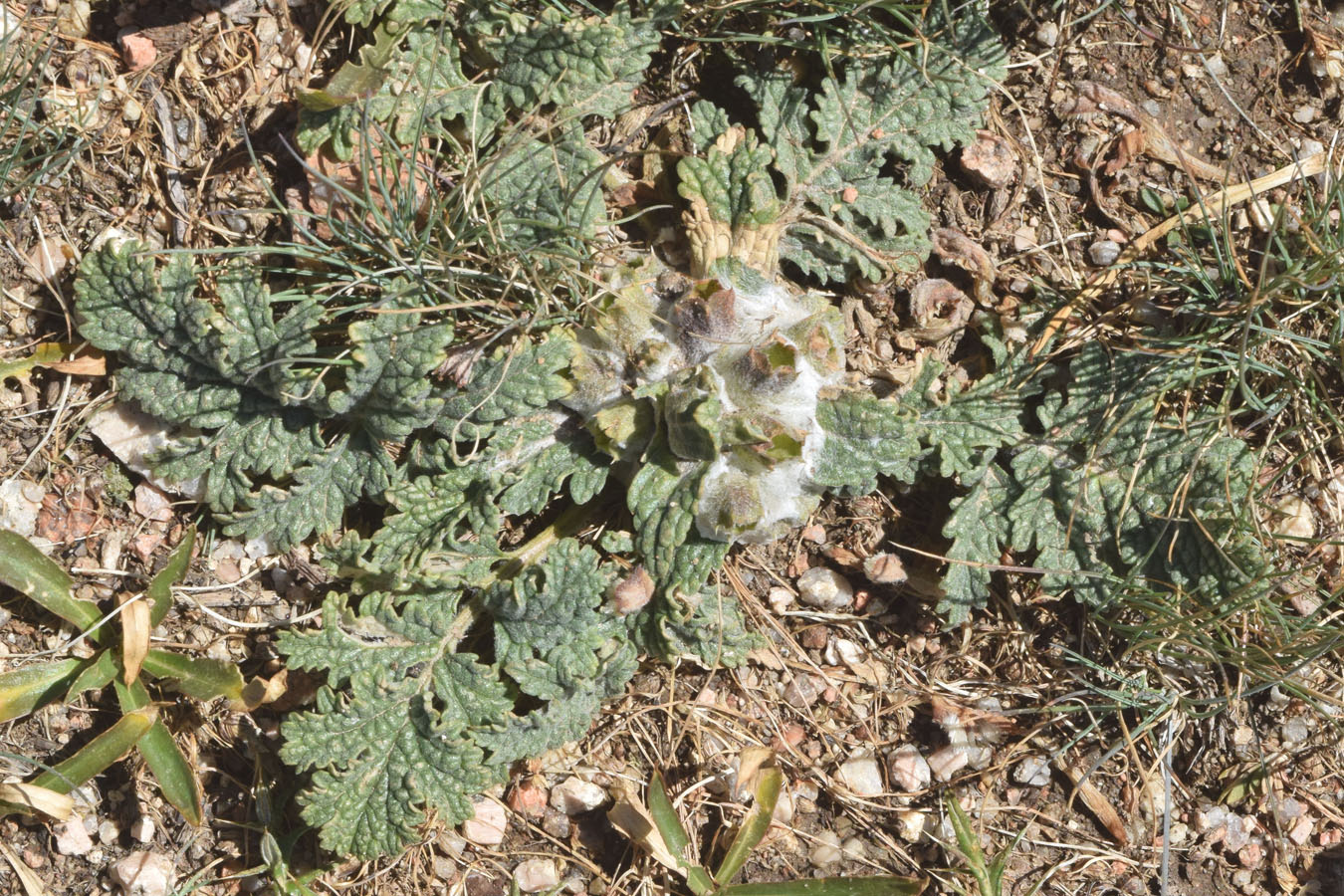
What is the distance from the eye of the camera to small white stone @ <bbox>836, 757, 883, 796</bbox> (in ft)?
9.64

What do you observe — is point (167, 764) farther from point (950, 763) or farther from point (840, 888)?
point (950, 763)

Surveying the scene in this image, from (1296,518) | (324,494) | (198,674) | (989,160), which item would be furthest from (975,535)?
(198,674)

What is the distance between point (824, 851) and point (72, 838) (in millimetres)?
1888

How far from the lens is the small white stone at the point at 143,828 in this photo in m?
2.80

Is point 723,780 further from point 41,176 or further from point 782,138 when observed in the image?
point 41,176

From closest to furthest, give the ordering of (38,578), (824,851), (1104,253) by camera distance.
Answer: (38,578), (824,851), (1104,253)

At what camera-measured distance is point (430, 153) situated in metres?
2.74

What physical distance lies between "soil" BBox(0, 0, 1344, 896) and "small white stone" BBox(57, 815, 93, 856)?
0.03m

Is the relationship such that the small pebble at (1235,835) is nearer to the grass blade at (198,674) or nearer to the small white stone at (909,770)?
the small white stone at (909,770)

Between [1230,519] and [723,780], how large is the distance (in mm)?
1419

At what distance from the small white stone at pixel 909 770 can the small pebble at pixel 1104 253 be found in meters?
1.39

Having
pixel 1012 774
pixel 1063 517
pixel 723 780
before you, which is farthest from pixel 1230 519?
pixel 723 780

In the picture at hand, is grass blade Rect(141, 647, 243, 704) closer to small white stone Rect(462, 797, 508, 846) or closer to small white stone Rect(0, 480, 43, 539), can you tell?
small white stone Rect(0, 480, 43, 539)

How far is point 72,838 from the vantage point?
2.79m
